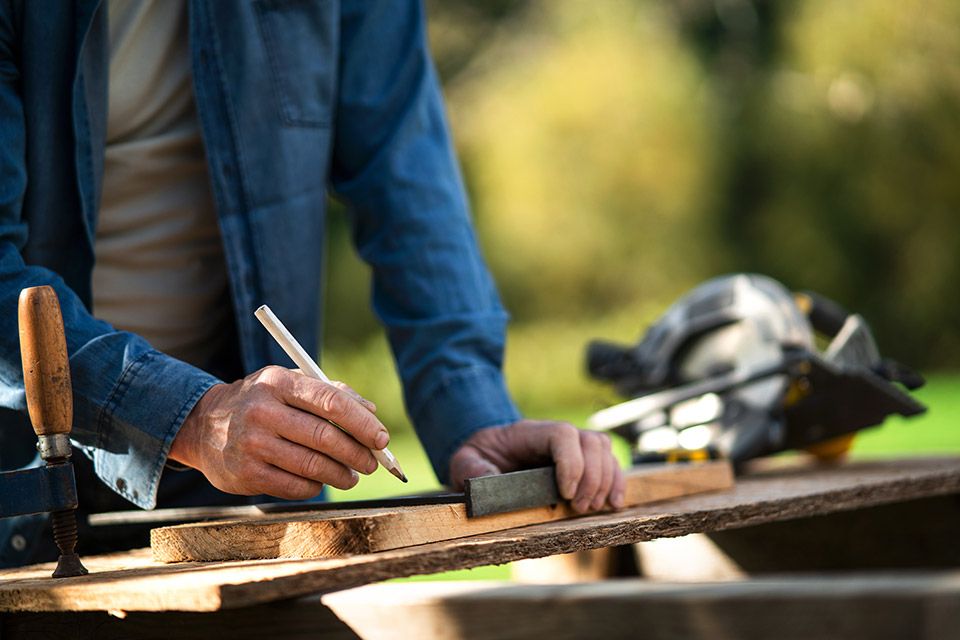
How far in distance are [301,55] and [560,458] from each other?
82cm

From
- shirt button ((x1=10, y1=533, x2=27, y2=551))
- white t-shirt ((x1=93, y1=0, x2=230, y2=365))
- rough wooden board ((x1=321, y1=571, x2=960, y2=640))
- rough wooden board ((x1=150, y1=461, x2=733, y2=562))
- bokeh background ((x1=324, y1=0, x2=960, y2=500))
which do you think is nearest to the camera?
rough wooden board ((x1=321, y1=571, x2=960, y2=640))

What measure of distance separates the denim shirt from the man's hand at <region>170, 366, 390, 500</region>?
Result: 2.9 inches

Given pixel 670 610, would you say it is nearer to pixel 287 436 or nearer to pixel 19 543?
pixel 287 436

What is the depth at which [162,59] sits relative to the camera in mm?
1803

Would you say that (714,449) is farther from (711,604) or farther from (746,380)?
(711,604)

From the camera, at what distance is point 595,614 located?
3.23 feet

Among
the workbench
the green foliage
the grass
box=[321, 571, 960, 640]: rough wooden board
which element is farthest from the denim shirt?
the green foliage

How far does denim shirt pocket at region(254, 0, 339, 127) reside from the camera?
1.88m

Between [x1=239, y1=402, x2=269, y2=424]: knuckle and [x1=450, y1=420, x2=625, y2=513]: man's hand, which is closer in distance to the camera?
[x1=239, y1=402, x2=269, y2=424]: knuckle

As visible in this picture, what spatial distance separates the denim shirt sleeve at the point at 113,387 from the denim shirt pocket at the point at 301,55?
56 centimetres

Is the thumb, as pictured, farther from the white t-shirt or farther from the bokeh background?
the bokeh background

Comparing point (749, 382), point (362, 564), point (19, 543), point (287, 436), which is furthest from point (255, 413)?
point (749, 382)

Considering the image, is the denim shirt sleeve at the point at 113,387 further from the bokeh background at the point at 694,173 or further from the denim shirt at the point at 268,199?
the bokeh background at the point at 694,173

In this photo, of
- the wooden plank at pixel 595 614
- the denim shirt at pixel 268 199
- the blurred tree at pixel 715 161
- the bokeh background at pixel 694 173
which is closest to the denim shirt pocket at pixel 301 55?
the denim shirt at pixel 268 199
